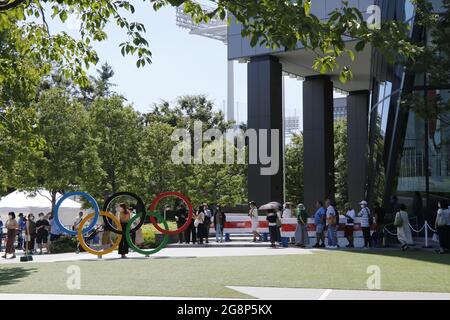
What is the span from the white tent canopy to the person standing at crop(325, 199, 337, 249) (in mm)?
19188

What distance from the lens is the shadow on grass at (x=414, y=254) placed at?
1925 cm

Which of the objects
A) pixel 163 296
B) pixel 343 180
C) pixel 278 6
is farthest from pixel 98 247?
pixel 343 180

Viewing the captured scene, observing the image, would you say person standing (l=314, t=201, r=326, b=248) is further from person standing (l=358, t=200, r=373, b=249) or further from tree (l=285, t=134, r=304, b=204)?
tree (l=285, t=134, r=304, b=204)

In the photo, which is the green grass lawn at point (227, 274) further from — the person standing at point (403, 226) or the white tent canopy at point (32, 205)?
the white tent canopy at point (32, 205)

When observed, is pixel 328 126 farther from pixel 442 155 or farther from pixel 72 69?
pixel 72 69

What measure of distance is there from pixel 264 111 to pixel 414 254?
17.1 m

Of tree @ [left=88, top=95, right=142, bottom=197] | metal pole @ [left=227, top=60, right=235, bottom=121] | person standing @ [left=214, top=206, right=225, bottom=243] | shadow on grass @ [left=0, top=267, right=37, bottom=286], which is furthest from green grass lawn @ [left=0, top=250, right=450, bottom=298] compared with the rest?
metal pole @ [left=227, top=60, right=235, bottom=121]

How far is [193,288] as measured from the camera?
12961mm

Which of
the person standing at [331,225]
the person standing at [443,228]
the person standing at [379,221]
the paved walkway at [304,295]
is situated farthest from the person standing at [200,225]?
the paved walkway at [304,295]

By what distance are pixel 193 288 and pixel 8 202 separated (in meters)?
29.8

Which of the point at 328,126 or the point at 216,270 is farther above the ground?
the point at 328,126

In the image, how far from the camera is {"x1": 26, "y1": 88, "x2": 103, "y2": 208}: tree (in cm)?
3953

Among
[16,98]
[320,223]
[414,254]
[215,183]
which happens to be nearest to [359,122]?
[215,183]

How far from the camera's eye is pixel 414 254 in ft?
69.8
